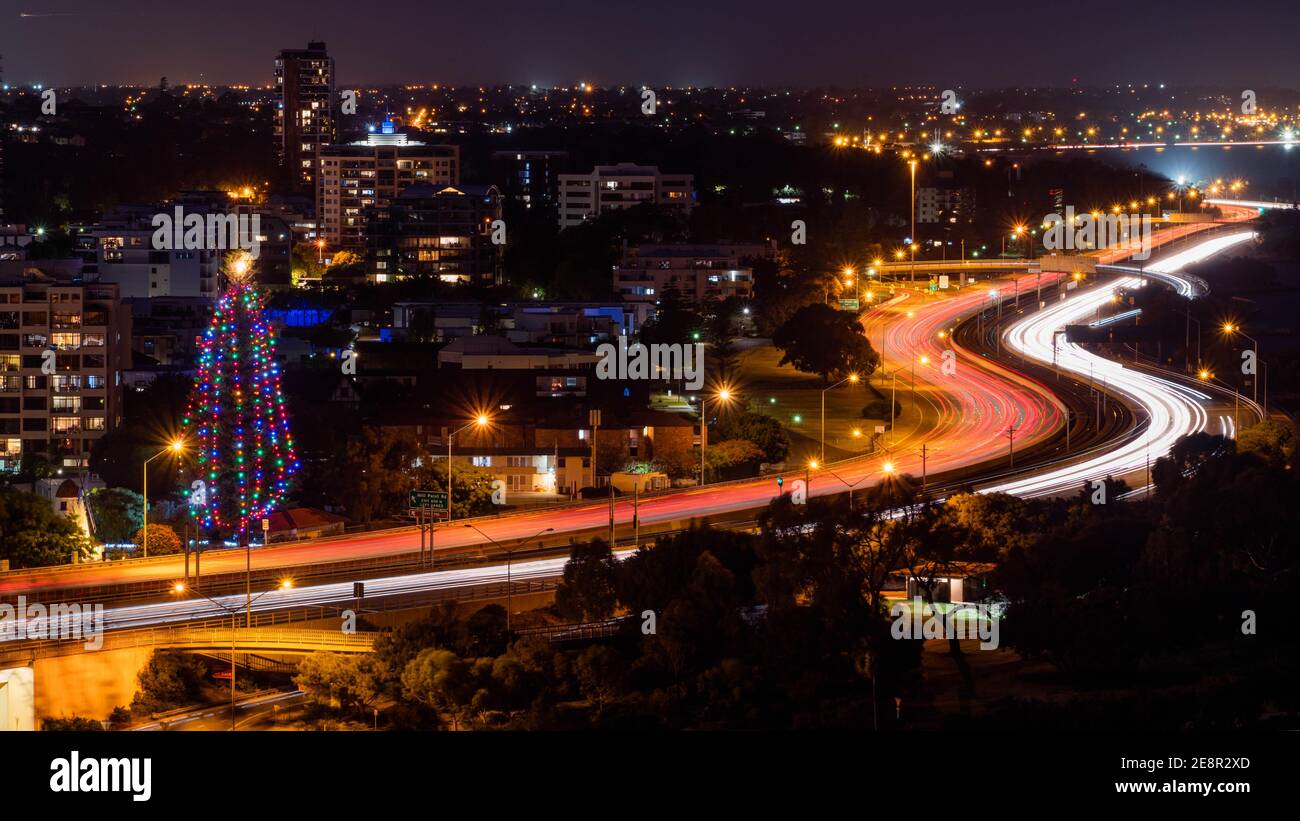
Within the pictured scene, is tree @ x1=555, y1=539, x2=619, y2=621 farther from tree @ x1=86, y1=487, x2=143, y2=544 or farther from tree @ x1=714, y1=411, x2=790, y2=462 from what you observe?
tree @ x1=714, y1=411, x2=790, y2=462

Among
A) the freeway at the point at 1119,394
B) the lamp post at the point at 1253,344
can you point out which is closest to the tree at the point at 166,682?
the freeway at the point at 1119,394

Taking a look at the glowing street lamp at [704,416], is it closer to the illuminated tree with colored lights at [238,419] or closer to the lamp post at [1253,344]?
the illuminated tree with colored lights at [238,419]

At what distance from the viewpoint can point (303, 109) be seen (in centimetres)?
6619

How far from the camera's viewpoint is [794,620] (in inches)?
466

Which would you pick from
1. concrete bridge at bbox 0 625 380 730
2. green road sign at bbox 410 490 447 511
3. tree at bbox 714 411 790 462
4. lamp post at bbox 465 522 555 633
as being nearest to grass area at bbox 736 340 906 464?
tree at bbox 714 411 790 462

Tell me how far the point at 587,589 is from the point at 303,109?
184 ft

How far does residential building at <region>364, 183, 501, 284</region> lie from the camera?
4234 centimetres

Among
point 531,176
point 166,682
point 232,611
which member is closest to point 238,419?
point 232,611

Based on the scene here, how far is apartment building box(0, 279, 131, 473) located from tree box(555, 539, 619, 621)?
41.4 feet

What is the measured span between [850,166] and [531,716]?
4412cm

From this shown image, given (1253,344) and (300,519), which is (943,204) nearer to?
(1253,344)

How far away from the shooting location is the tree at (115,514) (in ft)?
56.8

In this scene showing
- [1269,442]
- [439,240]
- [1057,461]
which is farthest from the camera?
[439,240]

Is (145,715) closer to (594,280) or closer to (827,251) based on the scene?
(594,280)
